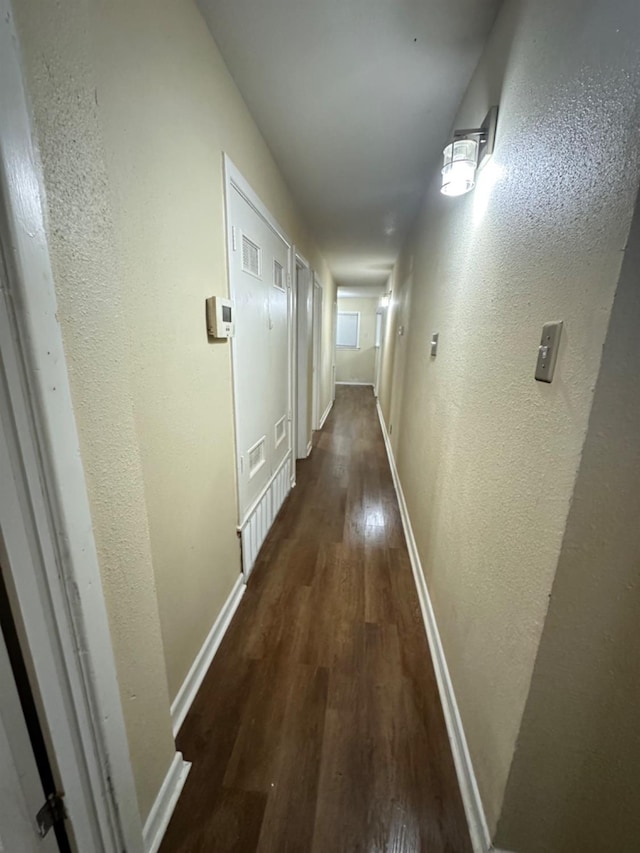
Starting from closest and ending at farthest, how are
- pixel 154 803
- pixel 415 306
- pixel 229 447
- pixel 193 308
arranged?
pixel 154 803 → pixel 193 308 → pixel 229 447 → pixel 415 306

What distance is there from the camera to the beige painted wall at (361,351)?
8.50m

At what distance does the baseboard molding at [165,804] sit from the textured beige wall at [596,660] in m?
0.89

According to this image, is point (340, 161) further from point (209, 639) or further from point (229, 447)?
point (209, 639)

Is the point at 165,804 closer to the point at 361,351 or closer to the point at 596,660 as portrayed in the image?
the point at 596,660

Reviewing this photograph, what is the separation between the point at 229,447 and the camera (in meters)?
1.51

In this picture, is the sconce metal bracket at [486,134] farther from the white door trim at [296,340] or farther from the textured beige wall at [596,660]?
the white door trim at [296,340]

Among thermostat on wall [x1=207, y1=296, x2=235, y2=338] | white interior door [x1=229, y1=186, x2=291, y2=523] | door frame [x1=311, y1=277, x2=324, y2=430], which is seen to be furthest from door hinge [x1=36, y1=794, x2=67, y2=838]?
door frame [x1=311, y1=277, x2=324, y2=430]

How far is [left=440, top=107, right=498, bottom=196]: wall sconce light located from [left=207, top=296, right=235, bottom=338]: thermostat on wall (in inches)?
37.0

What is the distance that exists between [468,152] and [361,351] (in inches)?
313

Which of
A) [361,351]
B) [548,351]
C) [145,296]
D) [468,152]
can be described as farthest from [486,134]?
[361,351]

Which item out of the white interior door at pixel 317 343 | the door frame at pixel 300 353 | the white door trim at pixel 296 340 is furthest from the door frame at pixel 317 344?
the white door trim at pixel 296 340

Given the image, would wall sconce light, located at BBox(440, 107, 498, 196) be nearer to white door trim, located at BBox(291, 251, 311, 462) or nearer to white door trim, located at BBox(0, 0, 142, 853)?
white door trim, located at BBox(0, 0, 142, 853)

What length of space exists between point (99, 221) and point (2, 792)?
3.31ft

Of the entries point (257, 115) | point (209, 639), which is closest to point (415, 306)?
point (257, 115)
